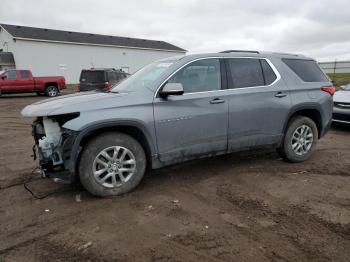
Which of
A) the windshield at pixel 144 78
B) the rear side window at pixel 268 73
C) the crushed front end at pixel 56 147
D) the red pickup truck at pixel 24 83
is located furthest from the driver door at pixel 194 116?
the red pickup truck at pixel 24 83

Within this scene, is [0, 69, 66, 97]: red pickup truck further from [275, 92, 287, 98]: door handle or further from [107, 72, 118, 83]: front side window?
[275, 92, 287, 98]: door handle

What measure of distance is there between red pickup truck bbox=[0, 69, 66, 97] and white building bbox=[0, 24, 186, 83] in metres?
13.1

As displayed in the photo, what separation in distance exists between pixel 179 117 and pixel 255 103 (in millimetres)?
1324

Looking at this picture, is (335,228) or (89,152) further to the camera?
(89,152)

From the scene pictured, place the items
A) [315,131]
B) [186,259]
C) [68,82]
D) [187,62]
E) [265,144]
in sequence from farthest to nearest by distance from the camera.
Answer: [68,82] < [315,131] < [265,144] < [187,62] < [186,259]

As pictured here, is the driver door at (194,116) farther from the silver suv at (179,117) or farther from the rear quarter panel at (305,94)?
the rear quarter panel at (305,94)

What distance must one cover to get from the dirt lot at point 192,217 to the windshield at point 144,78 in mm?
1362

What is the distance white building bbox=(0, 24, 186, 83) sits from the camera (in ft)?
112

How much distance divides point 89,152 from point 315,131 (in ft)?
12.9

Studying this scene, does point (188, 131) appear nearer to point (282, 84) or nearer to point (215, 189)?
point (215, 189)

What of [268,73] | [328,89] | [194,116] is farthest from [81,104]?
[328,89]

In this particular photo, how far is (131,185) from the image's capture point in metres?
4.42

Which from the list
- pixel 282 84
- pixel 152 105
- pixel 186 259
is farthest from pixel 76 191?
pixel 282 84

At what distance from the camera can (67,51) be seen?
37.2 meters
